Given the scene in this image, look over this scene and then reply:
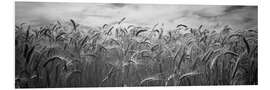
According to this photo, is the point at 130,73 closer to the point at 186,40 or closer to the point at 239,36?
the point at 186,40

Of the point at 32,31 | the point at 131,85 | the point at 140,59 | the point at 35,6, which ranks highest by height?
the point at 35,6

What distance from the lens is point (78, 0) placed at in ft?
16.8

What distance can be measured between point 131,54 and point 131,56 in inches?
1.1

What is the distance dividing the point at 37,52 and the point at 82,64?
58 centimetres

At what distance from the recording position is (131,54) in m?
5.25

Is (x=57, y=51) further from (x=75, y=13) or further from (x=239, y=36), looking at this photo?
(x=239, y=36)

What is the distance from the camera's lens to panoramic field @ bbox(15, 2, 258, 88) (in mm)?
5043

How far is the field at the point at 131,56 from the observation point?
199 inches

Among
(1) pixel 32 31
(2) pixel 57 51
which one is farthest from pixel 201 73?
(1) pixel 32 31

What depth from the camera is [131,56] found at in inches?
207

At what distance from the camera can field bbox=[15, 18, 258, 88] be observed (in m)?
5.04

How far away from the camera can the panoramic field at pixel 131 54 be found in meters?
5.04

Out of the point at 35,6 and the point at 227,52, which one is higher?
the point at 35,6
